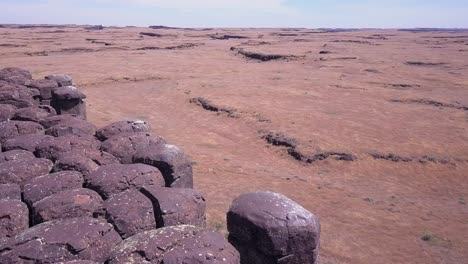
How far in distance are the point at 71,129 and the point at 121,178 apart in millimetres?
2974

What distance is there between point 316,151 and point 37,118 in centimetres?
880

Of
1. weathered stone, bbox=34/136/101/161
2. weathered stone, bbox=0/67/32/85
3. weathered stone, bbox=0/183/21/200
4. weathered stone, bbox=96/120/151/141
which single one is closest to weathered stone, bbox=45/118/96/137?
weathered stone, bbox=96/120/151/141

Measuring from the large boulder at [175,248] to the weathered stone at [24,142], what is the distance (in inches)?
144

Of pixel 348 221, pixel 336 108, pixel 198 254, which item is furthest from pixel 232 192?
pixel 336 108

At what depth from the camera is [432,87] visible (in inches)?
1079

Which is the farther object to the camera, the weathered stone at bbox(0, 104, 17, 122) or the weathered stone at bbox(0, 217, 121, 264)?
the weathered stone at bbox(0, 104, 17, 122)

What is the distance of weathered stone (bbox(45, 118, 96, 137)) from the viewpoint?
838 cm

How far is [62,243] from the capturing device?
14.9 feet

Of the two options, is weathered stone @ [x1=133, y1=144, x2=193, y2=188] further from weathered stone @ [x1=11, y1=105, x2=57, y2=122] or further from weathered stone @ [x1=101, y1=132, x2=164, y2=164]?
weathered stone @ [x1=11, y1=105, x2=57, y2=122]

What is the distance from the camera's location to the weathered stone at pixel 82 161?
6.41 metres

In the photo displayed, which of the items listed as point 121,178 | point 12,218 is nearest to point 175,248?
point 121,178

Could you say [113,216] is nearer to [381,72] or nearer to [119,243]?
[119,243]

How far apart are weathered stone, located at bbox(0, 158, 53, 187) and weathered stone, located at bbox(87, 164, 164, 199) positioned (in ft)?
3.04

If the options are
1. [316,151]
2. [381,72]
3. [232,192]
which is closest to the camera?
[232,192]
